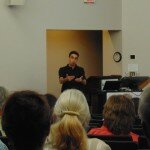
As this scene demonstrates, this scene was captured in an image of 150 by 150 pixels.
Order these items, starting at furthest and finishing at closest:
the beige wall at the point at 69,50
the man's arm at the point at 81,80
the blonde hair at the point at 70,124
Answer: the beige wall at the point at 69,50, the man's arm at the point at 81,80, the blonde hair at the point at 70,124

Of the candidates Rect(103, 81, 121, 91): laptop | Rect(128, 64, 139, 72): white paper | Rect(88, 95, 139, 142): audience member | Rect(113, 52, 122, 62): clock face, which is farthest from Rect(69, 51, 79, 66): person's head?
Rect(88, 95, 139, 142): audience member

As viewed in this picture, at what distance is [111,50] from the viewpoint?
10977 mm

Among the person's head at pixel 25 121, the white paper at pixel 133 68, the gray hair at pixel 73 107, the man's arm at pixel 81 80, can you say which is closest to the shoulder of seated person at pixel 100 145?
the gray hair at pixel 73 107

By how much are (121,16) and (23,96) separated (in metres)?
9.13

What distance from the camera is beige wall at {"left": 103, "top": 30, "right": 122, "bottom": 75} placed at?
1077 centimetres

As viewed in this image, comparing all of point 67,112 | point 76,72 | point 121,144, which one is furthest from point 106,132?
point 76,72

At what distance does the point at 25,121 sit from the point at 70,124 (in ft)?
2.90

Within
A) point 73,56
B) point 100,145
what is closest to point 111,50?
point 73,56

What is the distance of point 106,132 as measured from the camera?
404cm

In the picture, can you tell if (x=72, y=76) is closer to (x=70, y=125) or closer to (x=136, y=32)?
(x=136, y=32)

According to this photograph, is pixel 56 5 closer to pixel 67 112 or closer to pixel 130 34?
pixel 130 34

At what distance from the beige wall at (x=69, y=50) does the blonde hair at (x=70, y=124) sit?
28.4 feet

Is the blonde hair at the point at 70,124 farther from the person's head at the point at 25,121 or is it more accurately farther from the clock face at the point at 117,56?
the clock face at the point at 117,56

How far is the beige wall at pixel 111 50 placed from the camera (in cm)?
1077
